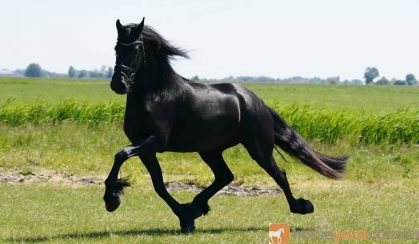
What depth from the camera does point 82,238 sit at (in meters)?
7.28

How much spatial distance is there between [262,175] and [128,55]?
6678 mm

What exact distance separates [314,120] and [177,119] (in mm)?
10300

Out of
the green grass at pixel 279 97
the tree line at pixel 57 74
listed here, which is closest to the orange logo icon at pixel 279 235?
the green grass at pixel 279 97

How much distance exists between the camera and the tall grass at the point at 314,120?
17.1m

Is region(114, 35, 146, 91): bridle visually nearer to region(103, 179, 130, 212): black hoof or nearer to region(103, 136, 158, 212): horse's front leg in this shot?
Answer: region(103, 136, 158, 212): horse's front leg

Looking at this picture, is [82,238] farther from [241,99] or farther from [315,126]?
[315,126]

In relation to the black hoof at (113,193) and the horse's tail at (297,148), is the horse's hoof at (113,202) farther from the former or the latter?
the horse's tail at (297,148)

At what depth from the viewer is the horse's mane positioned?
7672 mm

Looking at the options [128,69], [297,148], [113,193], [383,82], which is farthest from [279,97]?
[383,82]

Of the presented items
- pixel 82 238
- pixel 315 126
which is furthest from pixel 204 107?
pixel 315 126

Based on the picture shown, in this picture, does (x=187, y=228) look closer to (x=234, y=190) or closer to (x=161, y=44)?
(x=161, y=44)

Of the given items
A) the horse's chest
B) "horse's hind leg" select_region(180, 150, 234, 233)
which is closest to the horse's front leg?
the horse's chest

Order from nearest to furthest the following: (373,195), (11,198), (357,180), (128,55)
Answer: (128,55)
(11,198)
(373,195)
(357,180)

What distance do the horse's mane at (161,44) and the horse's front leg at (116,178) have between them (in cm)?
113
